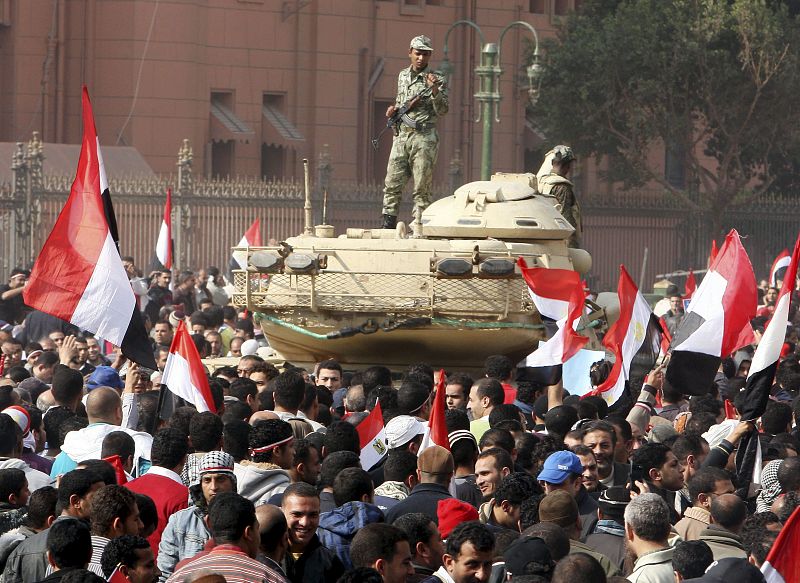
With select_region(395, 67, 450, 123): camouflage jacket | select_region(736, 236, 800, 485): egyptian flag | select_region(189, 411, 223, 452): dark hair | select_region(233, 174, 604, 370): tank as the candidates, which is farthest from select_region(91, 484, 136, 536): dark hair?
select_region(395, 67, 450, 123): camouflage jacket

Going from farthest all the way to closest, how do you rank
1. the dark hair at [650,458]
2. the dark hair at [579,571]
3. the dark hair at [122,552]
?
the dark hair at [650,458] < the dark hair at [122,552] < the dark hair at [579,571]

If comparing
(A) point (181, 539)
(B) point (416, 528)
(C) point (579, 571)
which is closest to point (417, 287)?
(A) point (181, 539)

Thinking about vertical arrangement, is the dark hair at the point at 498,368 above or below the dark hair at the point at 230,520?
below

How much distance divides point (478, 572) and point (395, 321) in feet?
27.5

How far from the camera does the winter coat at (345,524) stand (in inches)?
301

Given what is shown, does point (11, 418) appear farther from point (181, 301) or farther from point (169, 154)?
point (169, 154)

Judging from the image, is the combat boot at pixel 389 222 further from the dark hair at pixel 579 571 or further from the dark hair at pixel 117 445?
the dark hair at pixel 579 571

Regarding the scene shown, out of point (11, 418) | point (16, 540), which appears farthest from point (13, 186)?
point (16, 540)

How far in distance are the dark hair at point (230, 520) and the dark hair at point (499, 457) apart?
2330 mm

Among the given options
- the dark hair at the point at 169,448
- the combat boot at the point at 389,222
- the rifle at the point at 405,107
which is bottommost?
the dark hair at the point at 169,448

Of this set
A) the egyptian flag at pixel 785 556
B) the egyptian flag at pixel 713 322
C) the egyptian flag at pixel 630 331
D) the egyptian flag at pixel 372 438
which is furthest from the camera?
the egyptian flag at pixel 630 331

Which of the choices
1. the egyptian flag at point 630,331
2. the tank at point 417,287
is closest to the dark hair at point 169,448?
the egyptian flag at point 630,331

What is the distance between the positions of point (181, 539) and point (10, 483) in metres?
1.00

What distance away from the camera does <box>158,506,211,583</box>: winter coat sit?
300 inches
